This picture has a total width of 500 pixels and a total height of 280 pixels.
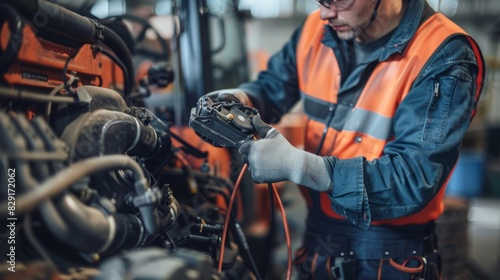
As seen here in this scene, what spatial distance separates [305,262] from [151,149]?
818 millimetres

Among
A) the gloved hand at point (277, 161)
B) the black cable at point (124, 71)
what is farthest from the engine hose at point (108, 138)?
the black cable at point (124, 71)

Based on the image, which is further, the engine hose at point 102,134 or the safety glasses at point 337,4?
the safety glasses at point 337,4

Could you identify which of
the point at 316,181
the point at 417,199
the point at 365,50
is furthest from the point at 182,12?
the point at 417,199

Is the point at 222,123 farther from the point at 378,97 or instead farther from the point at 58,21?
the point at 378,97

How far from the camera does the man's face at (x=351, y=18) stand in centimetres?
147

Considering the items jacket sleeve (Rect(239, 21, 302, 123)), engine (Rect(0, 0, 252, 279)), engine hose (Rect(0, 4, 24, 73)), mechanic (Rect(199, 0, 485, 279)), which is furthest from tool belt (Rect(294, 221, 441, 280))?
engine hose (Rect(0, 4, 24, 73))

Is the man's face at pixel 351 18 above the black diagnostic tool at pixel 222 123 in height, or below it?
above

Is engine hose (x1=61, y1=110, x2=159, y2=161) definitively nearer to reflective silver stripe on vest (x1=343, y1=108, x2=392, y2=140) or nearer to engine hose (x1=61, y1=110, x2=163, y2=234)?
engine hose (x1=61, y1=110, x2=163, y2=234)

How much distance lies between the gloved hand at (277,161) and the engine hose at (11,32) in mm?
595

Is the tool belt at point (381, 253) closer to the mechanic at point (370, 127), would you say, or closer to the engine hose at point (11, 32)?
the mechanic at point (370, 127)

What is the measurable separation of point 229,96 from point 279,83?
397 mm

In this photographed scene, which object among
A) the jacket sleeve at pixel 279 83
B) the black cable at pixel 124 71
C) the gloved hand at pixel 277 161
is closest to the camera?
the gloved hand at pixel 277 161

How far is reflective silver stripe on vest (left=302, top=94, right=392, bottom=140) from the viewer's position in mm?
1445

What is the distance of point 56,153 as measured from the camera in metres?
0.78
